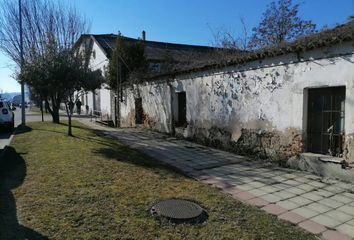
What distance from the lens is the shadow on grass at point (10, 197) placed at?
12.3 feet

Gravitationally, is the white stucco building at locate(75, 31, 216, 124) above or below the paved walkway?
above

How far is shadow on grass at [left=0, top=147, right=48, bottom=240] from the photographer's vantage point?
12.3 ft

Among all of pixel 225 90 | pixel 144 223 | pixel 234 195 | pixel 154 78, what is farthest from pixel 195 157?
pixel 154 78

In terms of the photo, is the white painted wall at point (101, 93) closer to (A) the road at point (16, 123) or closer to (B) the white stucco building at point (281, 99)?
(A) the road at point (16, 123)

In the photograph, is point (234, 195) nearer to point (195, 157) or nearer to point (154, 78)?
point (195, 157)

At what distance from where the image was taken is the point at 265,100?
7984mm

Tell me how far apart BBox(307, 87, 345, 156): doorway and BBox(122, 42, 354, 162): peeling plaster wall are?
→ 0.22m

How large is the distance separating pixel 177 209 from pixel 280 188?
2253mm

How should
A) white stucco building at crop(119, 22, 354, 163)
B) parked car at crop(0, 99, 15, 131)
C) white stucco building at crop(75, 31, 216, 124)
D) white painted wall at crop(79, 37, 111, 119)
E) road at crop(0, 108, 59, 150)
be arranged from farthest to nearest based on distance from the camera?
white painted wall at crop(79, 37, 111, 119) → white stucco building at crop(75, 31, 216, 124) → parked car at crop(0, 99, 15, 131) → road at crop(0, 108, 59, 150) → white stucco building at crop(119, 22, 354, 163)

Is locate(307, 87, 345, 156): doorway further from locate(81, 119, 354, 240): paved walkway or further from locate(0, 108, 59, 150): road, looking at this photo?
locate(0, 108, 59, 150): road

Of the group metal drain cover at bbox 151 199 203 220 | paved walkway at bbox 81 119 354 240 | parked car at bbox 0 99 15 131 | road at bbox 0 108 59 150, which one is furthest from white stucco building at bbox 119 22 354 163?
parked car at bbox 0 99 15 131

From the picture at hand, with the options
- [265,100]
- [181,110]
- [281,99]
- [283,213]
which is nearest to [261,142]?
[265,100]

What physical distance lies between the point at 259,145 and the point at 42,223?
5844 mm

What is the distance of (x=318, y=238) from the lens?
3766 millimetres
